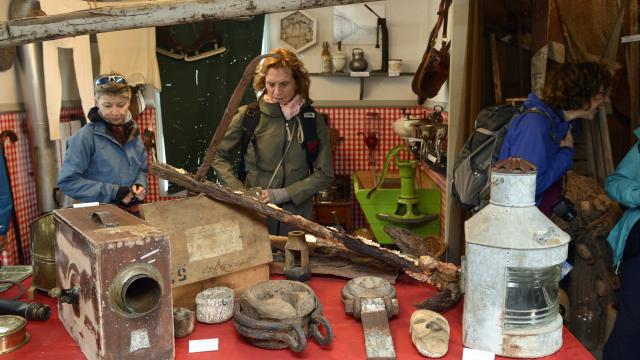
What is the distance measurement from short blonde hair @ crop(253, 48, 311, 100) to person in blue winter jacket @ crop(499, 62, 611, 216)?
1.20 meters

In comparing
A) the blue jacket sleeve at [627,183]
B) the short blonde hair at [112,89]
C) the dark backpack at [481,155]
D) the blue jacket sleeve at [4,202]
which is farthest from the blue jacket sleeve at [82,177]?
the blue jacket sleeve at [627,183]

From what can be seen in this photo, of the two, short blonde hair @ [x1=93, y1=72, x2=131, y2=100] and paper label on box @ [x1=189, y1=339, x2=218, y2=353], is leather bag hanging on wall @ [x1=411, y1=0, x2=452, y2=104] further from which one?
→ paper label on box @ [x1=189, y1=339, x2=218, y2=353]

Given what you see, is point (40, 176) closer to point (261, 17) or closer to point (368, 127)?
point (261, 17)

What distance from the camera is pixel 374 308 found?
1.96 meters

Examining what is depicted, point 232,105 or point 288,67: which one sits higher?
point 288,67

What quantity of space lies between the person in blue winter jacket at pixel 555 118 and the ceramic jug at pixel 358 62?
10.2 ft

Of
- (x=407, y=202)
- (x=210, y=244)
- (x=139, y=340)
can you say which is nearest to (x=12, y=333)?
(x=139, y=340)

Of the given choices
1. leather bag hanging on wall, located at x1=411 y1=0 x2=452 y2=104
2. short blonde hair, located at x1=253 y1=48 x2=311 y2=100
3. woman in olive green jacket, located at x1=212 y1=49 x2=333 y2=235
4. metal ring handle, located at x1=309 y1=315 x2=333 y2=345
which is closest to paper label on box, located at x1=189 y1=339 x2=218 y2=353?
metal ring handle, located at x1=309 y1=315 x2=333 y2=345

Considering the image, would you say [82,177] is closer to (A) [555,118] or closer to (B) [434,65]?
(A) [555,118]

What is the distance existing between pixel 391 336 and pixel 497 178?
59 cm

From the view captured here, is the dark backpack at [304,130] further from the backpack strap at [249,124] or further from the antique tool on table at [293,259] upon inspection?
the antique tool on table at [293,259]

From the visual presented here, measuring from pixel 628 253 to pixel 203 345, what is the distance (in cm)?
208

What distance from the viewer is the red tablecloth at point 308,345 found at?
5.77 feet

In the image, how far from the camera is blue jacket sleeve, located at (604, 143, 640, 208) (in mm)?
2715
